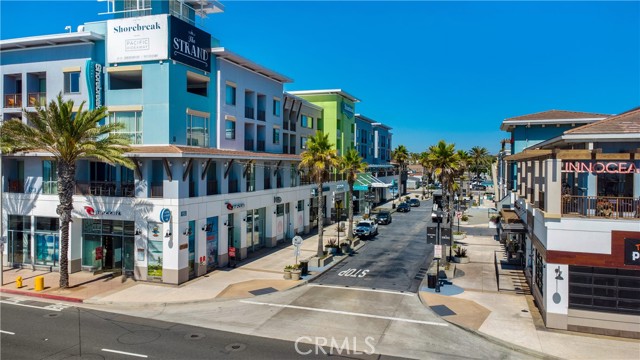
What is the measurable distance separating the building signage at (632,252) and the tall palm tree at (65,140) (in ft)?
80.4

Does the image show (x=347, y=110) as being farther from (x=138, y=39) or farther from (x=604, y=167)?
(x=604, y=167)

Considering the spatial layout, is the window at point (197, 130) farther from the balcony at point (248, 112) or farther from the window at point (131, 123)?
the balcony at point (248, 112)

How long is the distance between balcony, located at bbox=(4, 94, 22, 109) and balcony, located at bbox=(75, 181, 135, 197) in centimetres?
909

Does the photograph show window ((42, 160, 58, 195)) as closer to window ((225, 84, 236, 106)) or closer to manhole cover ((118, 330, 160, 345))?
window ((225, 84, 236, 106))

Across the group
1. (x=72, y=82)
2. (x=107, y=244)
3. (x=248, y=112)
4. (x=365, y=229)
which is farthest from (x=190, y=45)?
(x=365, y=229)

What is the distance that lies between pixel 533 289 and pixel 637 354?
778 cm

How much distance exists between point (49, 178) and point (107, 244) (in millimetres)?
6407

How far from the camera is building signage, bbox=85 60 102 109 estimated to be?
94.6 ft

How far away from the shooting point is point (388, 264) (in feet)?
107

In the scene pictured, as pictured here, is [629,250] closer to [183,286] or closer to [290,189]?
[183,286]


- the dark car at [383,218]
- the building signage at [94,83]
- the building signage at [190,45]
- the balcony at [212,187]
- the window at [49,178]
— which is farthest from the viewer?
the dark car at [383,218]

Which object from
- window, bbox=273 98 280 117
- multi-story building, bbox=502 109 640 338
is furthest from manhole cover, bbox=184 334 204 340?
window, bbox=273 98 280 117

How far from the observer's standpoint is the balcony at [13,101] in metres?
31.9

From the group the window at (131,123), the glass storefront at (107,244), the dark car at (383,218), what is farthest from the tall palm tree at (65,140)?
the dark car at (383,218)
